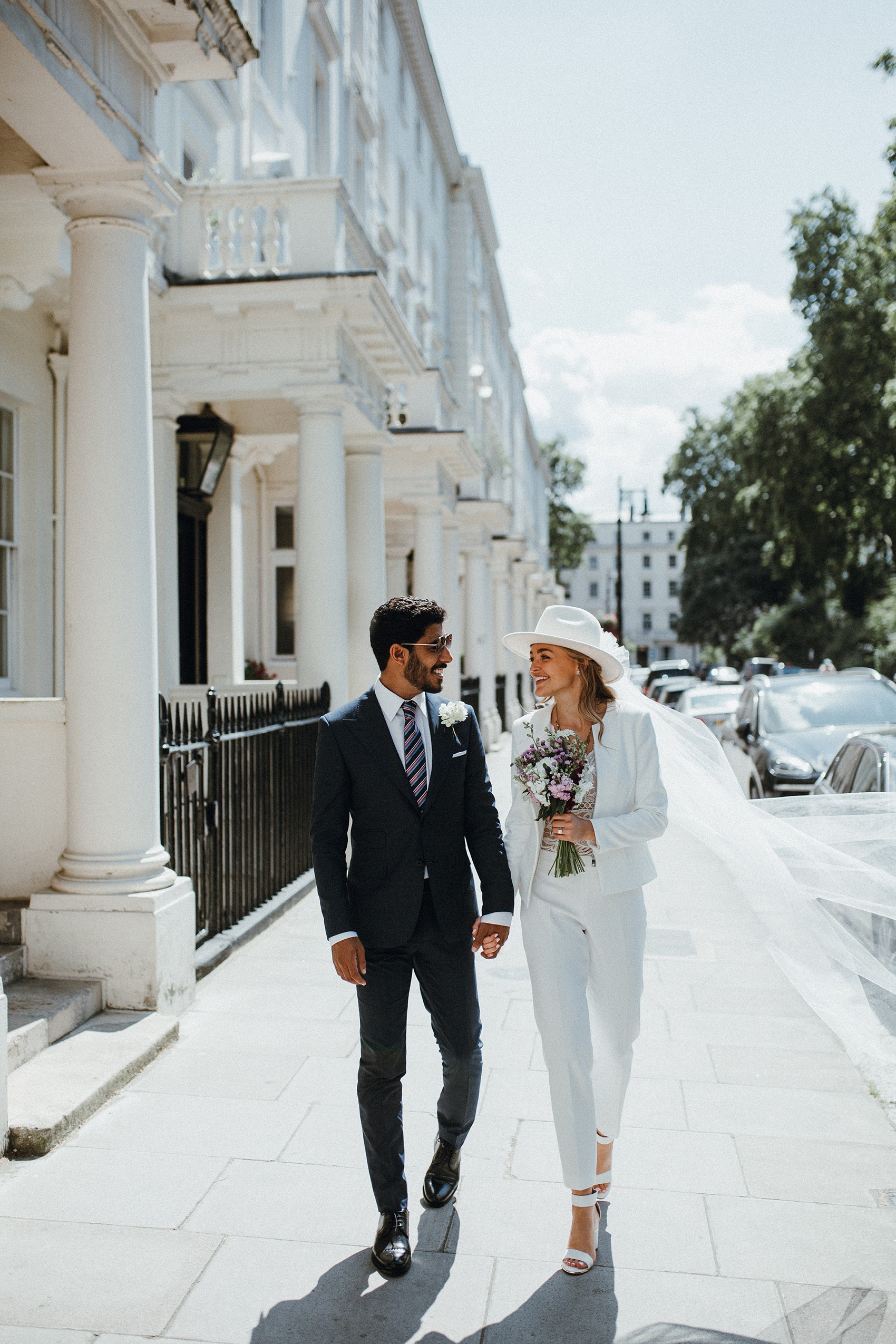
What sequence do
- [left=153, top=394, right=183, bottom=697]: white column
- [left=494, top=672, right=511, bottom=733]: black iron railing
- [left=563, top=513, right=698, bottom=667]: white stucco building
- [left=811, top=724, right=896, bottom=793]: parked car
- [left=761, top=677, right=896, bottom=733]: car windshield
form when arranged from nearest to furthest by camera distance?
[left=811, top=724, right=896, bottom=793]: parked car
[left=153, top=394, right=183, bottom=697]: white column
[left=761, top=677, right=896, bottom=733]: car windshield
[left=494, top=672, right=511, bottom=733]: black iron railing
[left=563, top=513, right=698, bottom=667]: white stucco building

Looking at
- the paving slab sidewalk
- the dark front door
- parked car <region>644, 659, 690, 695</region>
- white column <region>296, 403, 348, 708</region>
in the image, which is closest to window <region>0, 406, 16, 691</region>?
white column <region>296, 403, 348, 708</region>

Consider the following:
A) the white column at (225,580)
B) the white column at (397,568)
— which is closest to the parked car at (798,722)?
the white column at (225,580)

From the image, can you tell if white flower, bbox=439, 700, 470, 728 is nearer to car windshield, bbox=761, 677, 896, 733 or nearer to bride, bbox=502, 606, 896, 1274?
bride, bbox=502, 606, 896, 1274

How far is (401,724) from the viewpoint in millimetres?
3586

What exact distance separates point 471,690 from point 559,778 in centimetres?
1851

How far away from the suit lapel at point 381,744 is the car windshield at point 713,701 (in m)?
16.2

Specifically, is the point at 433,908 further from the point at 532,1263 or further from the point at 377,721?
the point at 532,1263

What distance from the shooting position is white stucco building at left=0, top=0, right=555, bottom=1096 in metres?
5.63

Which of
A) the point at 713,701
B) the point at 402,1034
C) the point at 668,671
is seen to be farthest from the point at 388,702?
the point at 668,671

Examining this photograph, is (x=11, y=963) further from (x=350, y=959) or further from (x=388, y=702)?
(x=388, y=702)

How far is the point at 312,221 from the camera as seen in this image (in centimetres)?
1036

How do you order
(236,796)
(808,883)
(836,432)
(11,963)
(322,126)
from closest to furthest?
(808,883) < (11,963) < (236,796) < (322,126) < (836,432)

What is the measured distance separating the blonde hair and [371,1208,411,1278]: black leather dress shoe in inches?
63.4

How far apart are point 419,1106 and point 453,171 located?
95.6 feet
